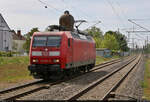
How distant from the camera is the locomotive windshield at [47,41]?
19234 mm

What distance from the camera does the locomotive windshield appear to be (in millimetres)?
19234

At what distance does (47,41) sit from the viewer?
19.4 m

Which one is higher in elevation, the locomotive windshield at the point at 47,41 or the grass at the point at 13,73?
the locomotive windshield at the point at 47,41

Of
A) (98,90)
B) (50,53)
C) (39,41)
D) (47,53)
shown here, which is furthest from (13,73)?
(98,90)

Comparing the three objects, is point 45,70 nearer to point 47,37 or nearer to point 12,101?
point 47,37

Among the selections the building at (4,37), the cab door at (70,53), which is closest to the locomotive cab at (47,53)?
the cab door at (70,53)

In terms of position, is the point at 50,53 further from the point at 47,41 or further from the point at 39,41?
the point at 39,41

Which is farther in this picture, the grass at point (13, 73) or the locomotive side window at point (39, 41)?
the grass at point (13, 73)

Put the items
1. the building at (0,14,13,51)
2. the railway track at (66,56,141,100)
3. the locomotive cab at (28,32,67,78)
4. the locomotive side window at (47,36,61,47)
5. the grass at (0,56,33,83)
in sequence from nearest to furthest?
the railway track at (66,56,141,100) → the locomotive cab at (28,32,67,78) → the locomotive side window at (47,36,61,47) → the grass at (0,56,33,83) → the building at (0,14,13,51)

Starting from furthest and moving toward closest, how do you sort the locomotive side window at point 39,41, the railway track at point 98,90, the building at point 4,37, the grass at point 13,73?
the building at point 4,37, the grass at point 13,73, the locomotive side window at point 39,41, the railway track at point 98,90

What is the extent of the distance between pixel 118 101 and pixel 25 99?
3.59 m

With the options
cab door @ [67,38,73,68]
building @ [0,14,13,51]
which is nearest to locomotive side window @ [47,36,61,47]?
cab door @ [67,38,73,68]

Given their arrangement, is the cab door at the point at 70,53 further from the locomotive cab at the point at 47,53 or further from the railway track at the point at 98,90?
the railway track at the point at 98,90

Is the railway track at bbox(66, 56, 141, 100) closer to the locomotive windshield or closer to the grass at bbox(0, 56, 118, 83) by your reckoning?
the locomotive windshield
